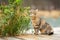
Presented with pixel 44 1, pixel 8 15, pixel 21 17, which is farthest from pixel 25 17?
pixel 44 1

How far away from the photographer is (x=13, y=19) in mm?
6566

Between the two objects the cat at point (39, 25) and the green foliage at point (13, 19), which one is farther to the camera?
the cat at point (39, 25)

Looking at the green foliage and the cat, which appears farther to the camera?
the cat

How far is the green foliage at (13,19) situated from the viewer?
6.46m

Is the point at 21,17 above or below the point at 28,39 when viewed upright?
above

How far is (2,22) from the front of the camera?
253 inches

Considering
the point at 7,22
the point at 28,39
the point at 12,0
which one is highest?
the point at 12,0

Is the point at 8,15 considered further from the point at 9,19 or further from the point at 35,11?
the point at 35,11

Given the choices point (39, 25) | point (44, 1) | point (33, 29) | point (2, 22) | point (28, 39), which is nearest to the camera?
point (28, 39)

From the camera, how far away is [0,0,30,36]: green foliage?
6465mm

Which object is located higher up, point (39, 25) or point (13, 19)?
point (13, 19)

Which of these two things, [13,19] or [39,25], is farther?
[39,25]

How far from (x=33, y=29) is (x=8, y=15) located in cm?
144

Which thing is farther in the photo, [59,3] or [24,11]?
[59,3]
